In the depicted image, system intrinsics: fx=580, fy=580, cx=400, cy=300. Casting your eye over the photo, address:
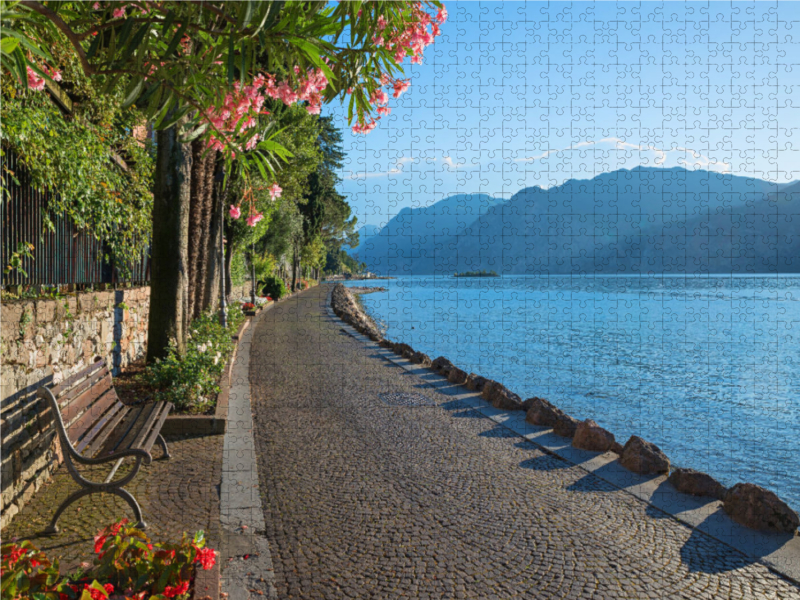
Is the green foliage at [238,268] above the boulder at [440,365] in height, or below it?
above

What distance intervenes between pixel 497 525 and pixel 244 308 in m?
21.3

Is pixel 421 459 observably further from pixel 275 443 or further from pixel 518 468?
pixel 275 443

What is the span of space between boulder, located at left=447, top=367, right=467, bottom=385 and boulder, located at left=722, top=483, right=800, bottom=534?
5859mm

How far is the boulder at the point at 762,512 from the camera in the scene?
4457mm

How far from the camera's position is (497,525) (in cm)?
446

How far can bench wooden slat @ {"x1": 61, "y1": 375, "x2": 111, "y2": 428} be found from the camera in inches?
180

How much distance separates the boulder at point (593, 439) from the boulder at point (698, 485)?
117 cm

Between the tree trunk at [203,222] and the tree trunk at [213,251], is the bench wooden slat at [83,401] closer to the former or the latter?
the tree trunk at [203,222]

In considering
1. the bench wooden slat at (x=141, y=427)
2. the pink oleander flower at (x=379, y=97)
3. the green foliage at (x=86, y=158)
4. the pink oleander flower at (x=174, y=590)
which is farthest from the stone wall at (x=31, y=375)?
the pink oleander flower at (x=379, y=97)

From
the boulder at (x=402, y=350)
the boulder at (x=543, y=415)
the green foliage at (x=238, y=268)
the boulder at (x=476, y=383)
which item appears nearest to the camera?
the boulder at (x=543, y=415)

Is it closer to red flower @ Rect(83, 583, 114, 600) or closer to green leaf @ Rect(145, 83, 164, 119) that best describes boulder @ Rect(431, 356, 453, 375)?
green leaf @ Rect(145, 83, 164, 119)

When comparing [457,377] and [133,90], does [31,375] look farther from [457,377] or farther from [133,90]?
[457,377]

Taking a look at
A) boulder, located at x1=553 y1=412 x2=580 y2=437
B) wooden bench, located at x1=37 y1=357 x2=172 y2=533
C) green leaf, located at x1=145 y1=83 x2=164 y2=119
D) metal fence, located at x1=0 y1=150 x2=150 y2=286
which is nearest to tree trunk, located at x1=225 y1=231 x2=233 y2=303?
metal fence, located at x1=0 y1=150 x2=150 y2=286

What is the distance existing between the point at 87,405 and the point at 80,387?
0.18 metres
